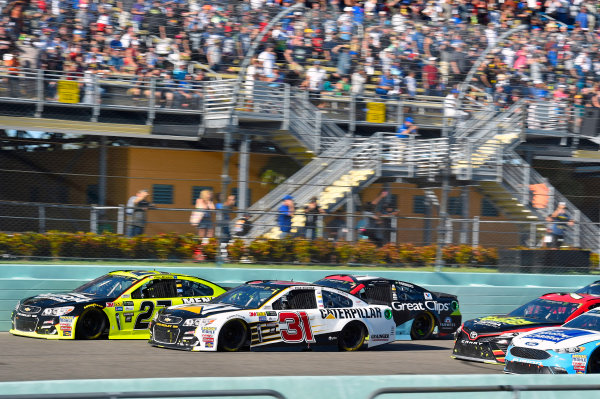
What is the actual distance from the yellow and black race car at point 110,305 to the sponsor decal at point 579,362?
6296 mm

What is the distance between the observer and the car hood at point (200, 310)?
39.9 ft

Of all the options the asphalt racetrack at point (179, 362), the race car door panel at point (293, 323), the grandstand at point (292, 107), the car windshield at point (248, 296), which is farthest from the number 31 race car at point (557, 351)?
the grandstand at point (292, 107)

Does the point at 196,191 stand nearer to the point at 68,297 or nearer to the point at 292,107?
the point at 68,297

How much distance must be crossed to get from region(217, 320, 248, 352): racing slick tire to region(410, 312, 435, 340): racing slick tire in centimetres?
425

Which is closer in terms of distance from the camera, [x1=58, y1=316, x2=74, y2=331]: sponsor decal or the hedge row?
[x1=58, y1=316, x2=74, y2=331]: sponsor decal

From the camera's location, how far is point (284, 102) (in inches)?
766

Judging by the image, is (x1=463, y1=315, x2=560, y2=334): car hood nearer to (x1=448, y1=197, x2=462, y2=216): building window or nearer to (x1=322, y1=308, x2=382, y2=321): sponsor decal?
(x1=322, y1=308, x2=382, y2=321): sponsor decal

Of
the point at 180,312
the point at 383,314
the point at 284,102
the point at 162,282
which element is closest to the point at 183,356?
the point at 180,312

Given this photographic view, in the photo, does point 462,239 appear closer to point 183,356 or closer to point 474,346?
point 474,346

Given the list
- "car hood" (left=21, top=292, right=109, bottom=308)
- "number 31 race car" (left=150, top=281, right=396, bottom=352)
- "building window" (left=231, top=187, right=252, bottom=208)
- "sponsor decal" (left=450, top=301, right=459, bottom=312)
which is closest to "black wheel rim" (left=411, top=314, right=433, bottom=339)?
"sponsor decal" (left=450, top=301, right=459, bottom=312)

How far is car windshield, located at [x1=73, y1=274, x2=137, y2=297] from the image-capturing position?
45.0ft

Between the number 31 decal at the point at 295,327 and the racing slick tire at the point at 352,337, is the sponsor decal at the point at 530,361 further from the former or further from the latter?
the number 31 decal at the point at 295,327

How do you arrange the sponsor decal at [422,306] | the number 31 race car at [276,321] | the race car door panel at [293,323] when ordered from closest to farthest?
1. the number 31 race car at [276,321]
2. the race car door panel at [293,323]
3. the sponsor decal at [422,306]

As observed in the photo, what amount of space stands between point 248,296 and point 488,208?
7110 mm
